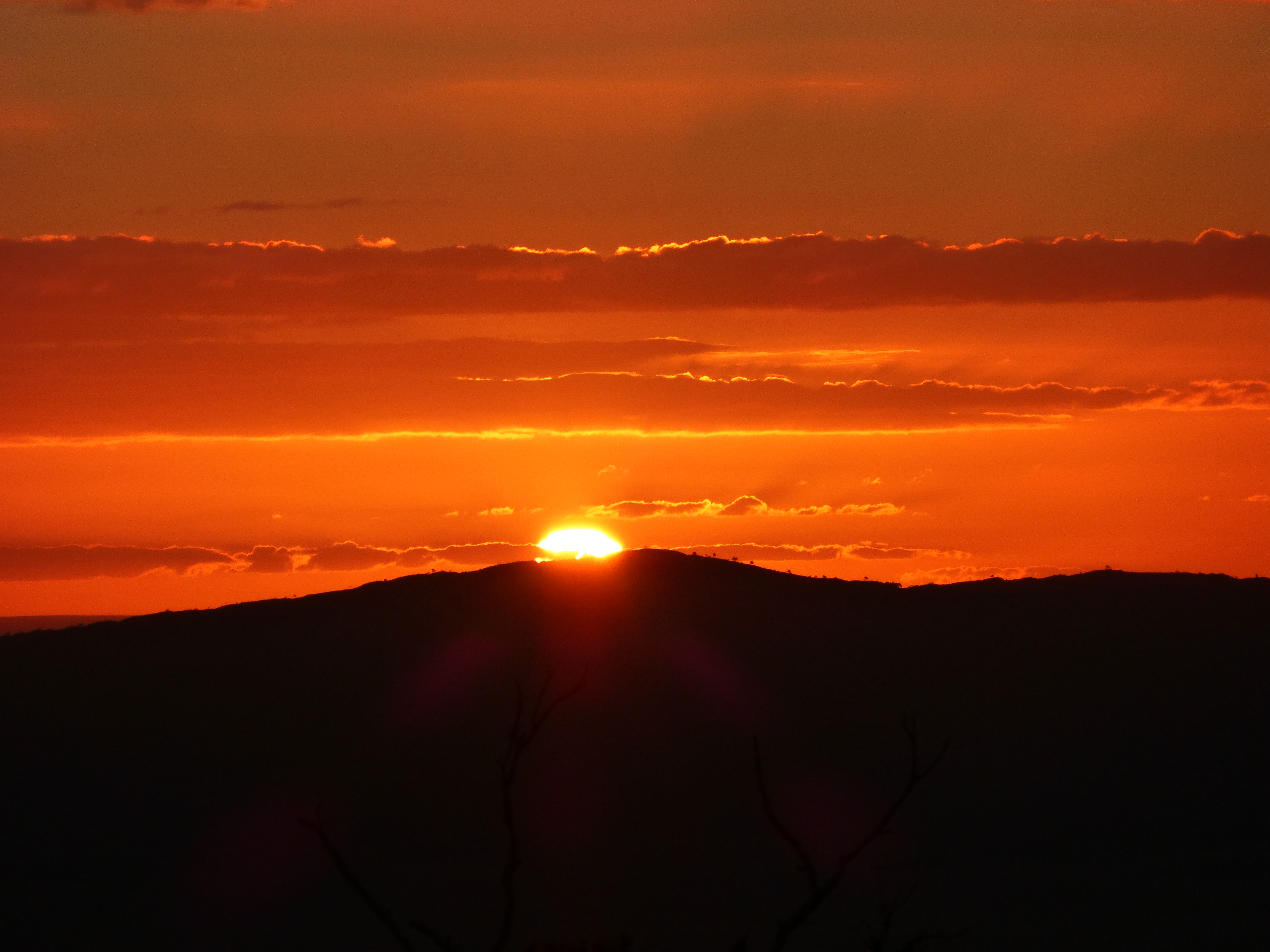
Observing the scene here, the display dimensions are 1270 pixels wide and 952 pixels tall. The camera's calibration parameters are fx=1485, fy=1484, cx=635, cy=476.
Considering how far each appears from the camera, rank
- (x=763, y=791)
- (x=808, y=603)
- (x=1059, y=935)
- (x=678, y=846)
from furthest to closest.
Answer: (x=808, y=603)
(x=678, y=846)
(x=1059, y=935)
(x=763, y=791)

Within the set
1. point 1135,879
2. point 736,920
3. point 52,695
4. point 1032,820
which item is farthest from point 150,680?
point 1135,879

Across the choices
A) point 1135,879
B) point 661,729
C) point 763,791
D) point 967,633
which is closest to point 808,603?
point 967,633

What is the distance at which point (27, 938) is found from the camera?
2472 cm

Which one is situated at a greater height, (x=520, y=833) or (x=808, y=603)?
(x=808, y=603)

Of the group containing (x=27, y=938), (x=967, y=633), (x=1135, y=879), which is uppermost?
(x=967, y=633)

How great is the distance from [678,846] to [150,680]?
14.7 metres

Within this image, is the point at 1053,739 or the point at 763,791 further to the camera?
the point at 1053,739

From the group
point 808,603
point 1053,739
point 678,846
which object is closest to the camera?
point 678,846

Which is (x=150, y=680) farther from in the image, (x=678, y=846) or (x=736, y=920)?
(x=736, y=920)

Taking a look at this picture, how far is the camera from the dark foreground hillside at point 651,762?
80.7ft

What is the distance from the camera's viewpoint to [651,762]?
30.5 meters

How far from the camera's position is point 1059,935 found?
22.2 meters

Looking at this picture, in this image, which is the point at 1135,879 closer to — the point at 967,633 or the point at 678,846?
the point at 678,846

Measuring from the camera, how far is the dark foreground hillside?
24.6 m
